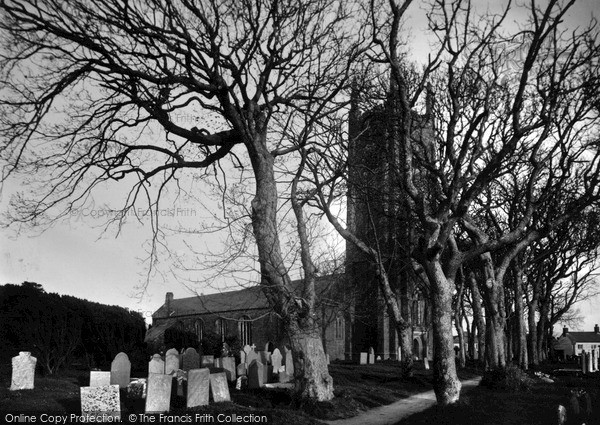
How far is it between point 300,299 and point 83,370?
11.6m

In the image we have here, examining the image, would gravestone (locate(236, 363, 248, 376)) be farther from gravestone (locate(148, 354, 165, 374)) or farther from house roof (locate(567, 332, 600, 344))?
house roof (locate(567, 332, 600, 344))

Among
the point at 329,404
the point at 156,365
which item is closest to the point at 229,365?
the point at 156,365

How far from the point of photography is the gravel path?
1178 centimetres

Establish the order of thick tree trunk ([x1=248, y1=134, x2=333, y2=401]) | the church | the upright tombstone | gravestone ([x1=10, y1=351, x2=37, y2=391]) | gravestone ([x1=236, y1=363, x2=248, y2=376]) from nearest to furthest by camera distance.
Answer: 1. thick tree trunk ([x1=248, y1=134, x2=333, y2=401])
2. gravestone ([x1=10, y1=351, x2=37, y2=391])
3. the church
4. gravestone ([x1=236, y1=363, x2=248, y2=376])
5. the upright tombstone

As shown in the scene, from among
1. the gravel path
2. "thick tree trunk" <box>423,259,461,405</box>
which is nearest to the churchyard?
the gravel path

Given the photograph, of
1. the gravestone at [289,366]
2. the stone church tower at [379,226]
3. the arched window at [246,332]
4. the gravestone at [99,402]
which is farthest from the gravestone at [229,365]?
the arched window at [246,332]

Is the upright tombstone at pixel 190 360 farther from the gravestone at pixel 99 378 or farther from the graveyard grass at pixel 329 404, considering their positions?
the gravestone at pixel 99 378

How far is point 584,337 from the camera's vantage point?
110m

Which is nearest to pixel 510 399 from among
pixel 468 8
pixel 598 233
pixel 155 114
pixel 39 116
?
pixel 468 8

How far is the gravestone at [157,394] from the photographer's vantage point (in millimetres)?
11164

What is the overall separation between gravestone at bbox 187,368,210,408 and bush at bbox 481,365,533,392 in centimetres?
984

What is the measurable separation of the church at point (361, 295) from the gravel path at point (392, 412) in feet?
7.85

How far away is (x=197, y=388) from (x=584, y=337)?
11475 cm

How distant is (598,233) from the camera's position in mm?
27422
